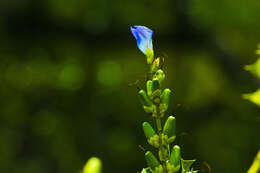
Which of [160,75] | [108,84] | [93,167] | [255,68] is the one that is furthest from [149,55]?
[108,84]

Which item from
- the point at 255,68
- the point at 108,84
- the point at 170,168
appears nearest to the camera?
the point at 170,168

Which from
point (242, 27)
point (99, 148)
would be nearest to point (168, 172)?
point (99, 148)

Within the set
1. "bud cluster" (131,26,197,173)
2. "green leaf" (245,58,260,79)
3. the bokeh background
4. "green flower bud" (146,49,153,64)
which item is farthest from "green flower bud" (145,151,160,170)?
the bokeh background

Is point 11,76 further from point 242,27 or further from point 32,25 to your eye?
point 242,27

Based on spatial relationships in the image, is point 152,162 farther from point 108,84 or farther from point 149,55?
point 108,84

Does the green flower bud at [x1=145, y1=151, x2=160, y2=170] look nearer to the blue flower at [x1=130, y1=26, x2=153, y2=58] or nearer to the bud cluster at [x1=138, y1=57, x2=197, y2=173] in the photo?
the bud cluster at [x1=138, y1=57, x2=197, y2=173]

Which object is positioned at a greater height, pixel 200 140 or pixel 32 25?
pixel 32 25

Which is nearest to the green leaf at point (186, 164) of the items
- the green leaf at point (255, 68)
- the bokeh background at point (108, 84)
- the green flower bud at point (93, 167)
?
the green flower bud at point (93, 167)

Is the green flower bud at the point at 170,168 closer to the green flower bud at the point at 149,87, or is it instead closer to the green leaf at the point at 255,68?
the green flower bud at the point at 149,87
